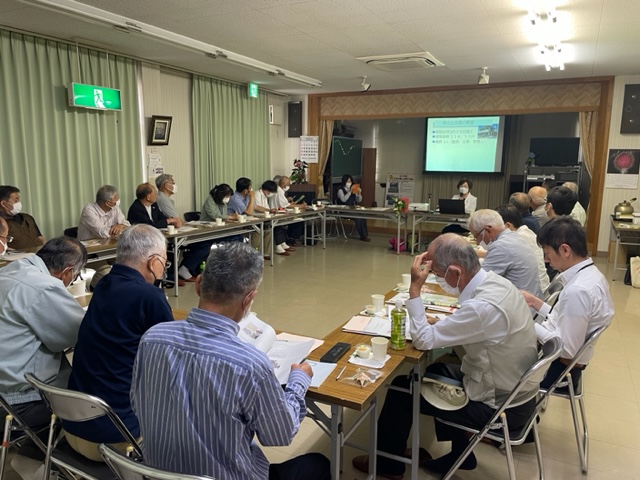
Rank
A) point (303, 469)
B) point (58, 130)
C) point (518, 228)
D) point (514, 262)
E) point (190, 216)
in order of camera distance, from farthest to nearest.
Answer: point (190, 216), point (58, 130), point (518, 228), point (514, 262), point (303, 469)

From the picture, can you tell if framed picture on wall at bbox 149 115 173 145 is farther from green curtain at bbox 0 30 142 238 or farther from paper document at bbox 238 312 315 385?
paper document at bbox 238 312 315 385

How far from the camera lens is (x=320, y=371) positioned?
193 cm

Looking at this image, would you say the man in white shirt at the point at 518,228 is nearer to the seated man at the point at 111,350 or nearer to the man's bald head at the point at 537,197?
the man's bald head at the point at 537,197

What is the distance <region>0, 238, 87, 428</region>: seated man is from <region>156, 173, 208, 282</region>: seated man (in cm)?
413

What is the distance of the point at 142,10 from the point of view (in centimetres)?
425

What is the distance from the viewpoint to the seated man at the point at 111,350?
170 cm

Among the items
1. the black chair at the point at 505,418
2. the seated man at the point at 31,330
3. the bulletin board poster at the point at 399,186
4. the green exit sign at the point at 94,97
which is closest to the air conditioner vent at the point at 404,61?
the green exit sign at the point at 94,97

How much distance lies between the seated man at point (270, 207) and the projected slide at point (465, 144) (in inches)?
152

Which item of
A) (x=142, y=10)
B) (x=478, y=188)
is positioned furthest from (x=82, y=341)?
(x=478, y=188)

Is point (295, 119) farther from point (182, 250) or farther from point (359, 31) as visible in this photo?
point (359, 31)

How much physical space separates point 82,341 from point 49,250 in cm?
59

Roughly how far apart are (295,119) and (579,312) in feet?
26.5

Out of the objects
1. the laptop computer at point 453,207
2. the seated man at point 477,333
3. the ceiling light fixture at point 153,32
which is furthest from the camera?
the laptop computer at point 453,207

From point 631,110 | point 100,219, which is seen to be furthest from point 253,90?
point 631,110
